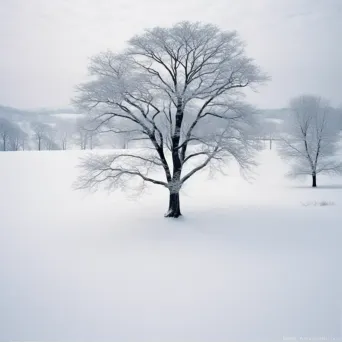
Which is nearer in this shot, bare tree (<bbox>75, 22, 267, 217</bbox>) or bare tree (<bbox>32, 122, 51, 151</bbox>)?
bare tree (<bbox>75, 22, 267, 217</bbox>)

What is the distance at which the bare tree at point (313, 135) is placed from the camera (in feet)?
87.2

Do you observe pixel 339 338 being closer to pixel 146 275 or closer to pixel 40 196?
pixel 146 275

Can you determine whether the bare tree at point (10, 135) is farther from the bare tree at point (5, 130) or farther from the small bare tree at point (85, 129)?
the small bare tree at point (85, 129)

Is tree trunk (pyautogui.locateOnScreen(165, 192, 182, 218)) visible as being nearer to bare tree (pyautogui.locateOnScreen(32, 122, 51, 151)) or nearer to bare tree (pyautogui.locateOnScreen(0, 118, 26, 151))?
bare tree (pyautogui.locateOnScreen(0, 118, 26, 151))

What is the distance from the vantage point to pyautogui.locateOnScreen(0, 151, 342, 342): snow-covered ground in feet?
16.4

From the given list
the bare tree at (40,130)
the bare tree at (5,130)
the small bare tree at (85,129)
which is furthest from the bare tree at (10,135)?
the small bare tree at (85,129)

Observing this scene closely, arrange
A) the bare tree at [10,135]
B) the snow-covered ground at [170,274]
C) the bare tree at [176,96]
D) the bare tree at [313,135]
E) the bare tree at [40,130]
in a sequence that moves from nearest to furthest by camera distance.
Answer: the snow-covered ground at [170,274] < the bare tree at [176,96] < the bare tree at [313,135] < the bare tree at [10,135] < the bare tree at [40,130]

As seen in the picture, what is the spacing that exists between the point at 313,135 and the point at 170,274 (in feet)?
83.6

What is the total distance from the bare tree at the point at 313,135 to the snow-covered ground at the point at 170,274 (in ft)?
40.6

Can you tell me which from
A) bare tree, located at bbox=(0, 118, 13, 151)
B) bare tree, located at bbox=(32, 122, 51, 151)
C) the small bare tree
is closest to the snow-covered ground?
the small bare tree

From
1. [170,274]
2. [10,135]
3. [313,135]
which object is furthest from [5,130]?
[170,274]

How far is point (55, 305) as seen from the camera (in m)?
5.73

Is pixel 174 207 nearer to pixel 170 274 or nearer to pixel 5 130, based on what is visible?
pixel 170 274

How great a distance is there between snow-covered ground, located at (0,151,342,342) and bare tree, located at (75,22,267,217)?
2.69 meters
